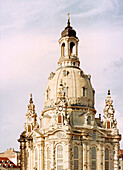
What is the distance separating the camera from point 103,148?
91.3 meters

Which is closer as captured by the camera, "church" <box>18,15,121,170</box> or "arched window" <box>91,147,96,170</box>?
"church" <box>18,15,121,170</box>

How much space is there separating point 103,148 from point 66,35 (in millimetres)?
28295

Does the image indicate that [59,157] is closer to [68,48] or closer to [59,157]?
[59,157]

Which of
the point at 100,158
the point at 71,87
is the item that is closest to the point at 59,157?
the point at 100,158

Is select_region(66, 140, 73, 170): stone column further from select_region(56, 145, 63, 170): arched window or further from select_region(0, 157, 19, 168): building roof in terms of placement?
select_region(0, 157, 19, 168): building roof

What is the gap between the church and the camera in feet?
286

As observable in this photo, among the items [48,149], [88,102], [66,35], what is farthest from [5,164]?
[66,35]

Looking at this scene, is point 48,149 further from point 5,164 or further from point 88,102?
point 5,164

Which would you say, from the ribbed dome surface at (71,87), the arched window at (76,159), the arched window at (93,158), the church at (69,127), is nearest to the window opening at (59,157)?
the church at (69,127)

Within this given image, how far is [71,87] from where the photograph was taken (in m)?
94.7

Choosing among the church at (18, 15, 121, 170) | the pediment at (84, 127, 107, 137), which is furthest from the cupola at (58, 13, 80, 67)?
the pediment at (84, 127, 107, 137)

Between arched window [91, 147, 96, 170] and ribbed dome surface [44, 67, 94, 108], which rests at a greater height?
ribbed dome surface [44, 67, 94, 108]

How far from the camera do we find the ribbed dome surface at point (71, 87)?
94000 mm

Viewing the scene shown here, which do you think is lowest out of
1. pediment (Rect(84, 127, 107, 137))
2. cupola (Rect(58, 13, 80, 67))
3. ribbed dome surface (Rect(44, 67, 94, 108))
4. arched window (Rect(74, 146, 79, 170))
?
arched window (Rect(74, 146, 79, 170))
